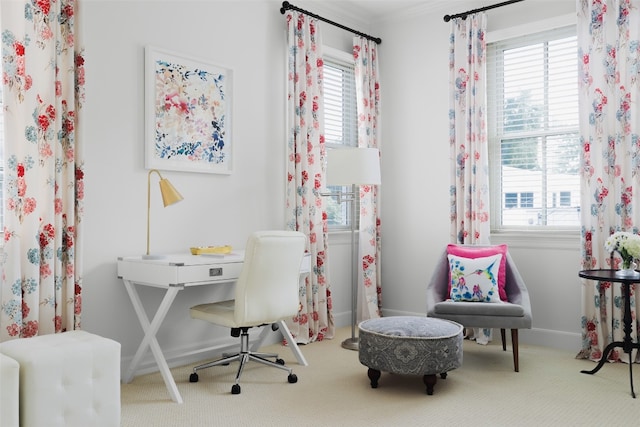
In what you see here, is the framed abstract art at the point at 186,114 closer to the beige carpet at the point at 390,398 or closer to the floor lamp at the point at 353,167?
the floor lamp at the point at 353,167

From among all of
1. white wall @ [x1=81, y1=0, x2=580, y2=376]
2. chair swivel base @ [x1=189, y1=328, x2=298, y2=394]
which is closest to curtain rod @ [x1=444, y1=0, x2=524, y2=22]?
white wall @ [x1=81, y1=0, x2=580, y2=376]

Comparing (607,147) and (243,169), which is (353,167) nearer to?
(243,169)

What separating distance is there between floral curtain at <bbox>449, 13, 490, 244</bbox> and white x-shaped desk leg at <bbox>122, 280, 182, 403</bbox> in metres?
2.52

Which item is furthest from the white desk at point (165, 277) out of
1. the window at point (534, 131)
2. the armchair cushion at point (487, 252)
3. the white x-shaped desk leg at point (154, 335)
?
the window at point (534, 131)

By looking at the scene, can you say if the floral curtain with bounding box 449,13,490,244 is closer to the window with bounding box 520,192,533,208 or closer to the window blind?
the window with bounding box 520,192,533,208

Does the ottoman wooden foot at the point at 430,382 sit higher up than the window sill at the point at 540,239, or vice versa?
the window sill at the point at 540,239

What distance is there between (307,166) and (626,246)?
2.35m

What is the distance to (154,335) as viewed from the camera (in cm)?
314

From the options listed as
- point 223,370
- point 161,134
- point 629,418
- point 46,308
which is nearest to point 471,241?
point 629,418

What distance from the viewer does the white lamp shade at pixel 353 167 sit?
13.6 feet

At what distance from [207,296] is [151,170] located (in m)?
1.00

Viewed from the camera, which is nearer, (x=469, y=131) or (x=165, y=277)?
(x=165, y=277)

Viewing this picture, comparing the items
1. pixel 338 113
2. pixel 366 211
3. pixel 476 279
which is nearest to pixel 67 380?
pixel 476 279

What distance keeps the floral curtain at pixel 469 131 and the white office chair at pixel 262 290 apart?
5.82 feet
